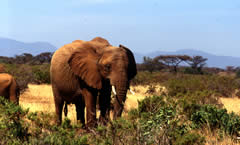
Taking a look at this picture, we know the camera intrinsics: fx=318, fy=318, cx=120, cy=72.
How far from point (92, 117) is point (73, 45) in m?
1.67

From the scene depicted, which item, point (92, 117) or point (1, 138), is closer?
point (1, 138)

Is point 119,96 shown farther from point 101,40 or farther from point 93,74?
point 101,40

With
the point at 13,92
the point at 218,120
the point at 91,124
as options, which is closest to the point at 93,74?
the point at 91,124

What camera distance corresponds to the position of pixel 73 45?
22.9 feet

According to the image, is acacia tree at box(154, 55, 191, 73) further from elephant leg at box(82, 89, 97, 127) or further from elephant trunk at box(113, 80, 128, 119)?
elephant trunk at box(113, 80, 128, 119)

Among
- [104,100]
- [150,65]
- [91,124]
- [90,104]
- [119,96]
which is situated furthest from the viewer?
[150,65]

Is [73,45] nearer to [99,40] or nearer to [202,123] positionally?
[99,40]

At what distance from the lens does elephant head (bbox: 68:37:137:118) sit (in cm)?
578

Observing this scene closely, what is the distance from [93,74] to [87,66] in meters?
0.22

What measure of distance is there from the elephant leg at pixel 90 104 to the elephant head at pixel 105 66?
0.77 feet

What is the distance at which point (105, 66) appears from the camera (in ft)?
19.8

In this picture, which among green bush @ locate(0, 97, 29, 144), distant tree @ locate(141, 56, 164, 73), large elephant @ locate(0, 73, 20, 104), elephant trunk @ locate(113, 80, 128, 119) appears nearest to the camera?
green bush @ locate(0, 97, 29, 144)

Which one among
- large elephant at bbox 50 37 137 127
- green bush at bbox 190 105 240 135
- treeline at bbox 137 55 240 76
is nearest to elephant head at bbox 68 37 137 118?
large elephant at bbox 50 37 137 127

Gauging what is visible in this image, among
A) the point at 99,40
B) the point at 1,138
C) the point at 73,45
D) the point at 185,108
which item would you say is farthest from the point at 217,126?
the point at 1,138
